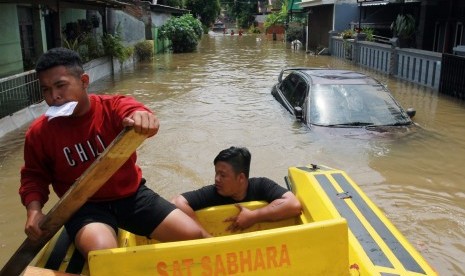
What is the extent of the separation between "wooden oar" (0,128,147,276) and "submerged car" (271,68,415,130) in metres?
5.64

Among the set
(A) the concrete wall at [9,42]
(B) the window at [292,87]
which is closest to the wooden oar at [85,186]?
(B) the window at [292,87]

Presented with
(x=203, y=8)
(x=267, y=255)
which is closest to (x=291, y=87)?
(x=267, y=255)

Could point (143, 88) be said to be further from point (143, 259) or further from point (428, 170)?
point (143, 259)

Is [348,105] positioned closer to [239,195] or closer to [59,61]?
[239,195]

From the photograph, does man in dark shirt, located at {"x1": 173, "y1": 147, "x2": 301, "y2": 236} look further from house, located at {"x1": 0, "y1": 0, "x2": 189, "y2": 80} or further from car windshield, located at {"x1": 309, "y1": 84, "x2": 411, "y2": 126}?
house, located at {"x1": 0, "y1": 0, "x2": 189, "y2": 80}

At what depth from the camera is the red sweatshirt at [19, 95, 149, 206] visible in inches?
102

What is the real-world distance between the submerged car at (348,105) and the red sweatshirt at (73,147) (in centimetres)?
524

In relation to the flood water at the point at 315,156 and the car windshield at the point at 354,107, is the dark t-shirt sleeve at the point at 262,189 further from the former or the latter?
the car windshield at the point at 354,107

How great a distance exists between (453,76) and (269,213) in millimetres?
10523

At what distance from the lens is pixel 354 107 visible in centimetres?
759

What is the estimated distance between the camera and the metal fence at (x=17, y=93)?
836 cm

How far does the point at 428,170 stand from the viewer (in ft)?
20.7

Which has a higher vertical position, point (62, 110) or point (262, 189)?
point (62, 110)

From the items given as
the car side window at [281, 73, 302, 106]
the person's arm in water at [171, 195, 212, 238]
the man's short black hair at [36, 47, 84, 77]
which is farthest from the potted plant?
the man's short black hair at [36, 47, 84, 77]
